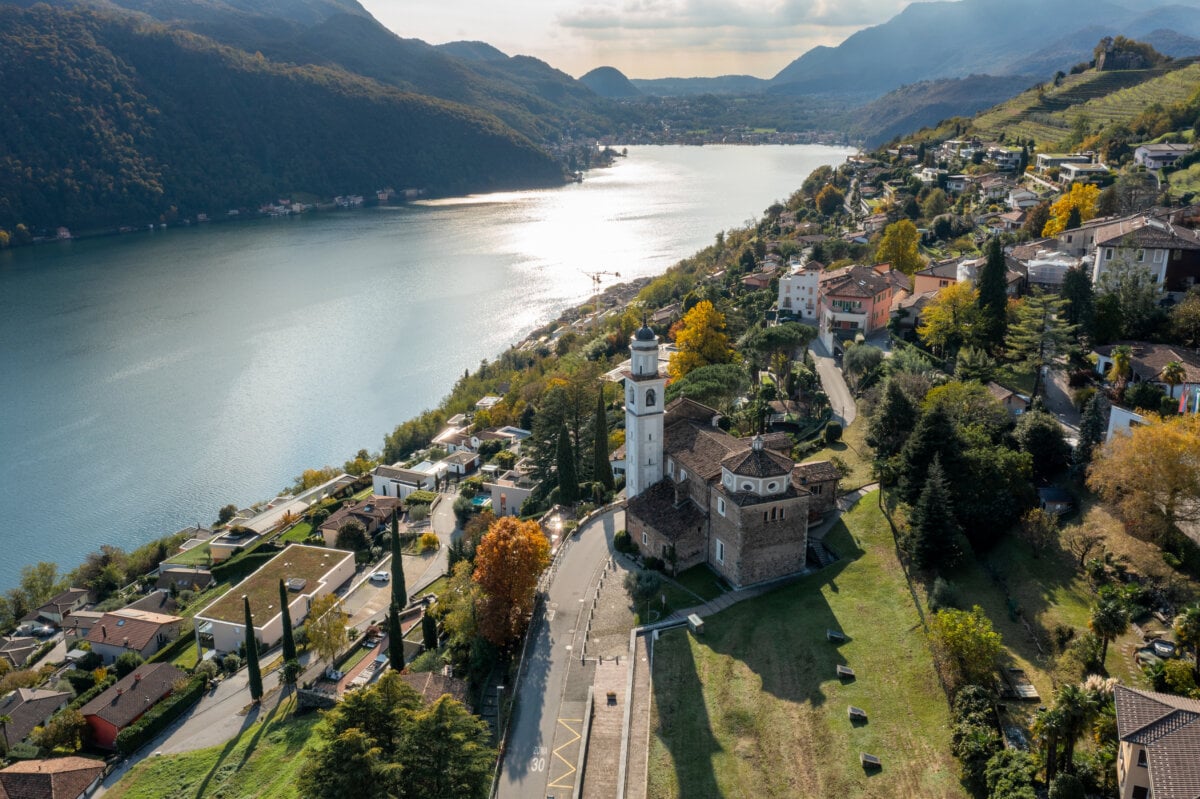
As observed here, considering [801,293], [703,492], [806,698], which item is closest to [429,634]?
[703,492]

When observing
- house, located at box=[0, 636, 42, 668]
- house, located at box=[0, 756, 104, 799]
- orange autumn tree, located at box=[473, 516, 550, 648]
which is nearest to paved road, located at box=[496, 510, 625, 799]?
orange autumn tree, located at box=[473, 516, 550, 648]

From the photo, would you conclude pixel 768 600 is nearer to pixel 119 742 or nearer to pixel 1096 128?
pixel 119 742

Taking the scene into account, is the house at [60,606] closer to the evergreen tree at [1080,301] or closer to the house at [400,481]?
the house at [400,481]

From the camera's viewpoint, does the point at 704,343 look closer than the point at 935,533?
No

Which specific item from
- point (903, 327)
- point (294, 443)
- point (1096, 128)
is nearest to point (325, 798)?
point (903, 327)

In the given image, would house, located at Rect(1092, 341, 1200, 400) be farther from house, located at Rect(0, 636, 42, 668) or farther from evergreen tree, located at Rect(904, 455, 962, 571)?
house, located at Rect(0, 636, 42, 668)

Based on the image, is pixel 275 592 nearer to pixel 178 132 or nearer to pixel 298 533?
pixel 298 533
